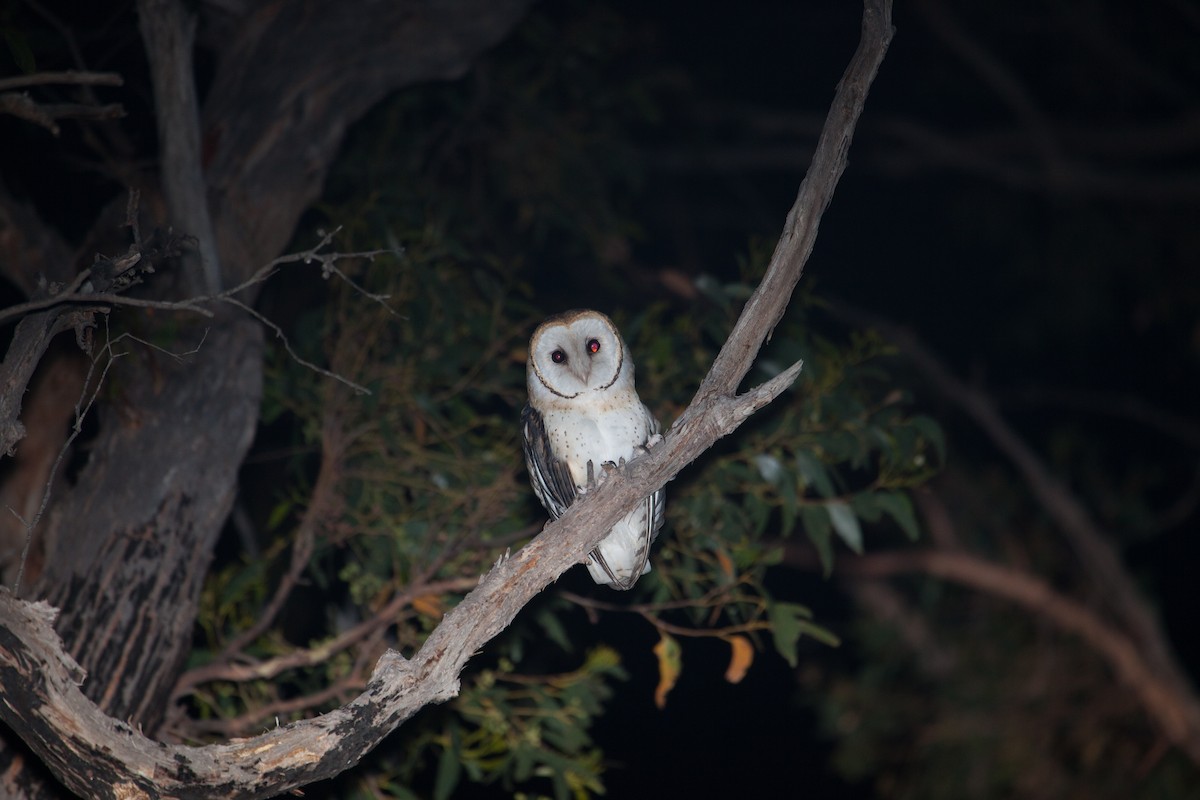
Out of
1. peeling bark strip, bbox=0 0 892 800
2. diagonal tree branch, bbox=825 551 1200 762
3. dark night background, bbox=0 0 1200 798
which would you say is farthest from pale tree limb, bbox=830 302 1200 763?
peeling bark strip, bbox=0 0 892 800

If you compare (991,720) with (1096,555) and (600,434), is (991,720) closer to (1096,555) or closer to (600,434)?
(1096,555)

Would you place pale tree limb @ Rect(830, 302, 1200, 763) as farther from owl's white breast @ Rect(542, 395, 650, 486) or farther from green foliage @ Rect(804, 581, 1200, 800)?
owl's white breast @ Rect(542, 395, 650, 486)

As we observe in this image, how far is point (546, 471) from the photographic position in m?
3.15

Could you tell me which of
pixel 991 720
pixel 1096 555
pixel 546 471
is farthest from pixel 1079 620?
pixel 546 471

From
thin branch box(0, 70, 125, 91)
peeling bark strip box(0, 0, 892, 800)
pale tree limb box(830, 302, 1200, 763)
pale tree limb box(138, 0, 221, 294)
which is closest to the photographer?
peeling bark strip box(0, 0, 892, 800)

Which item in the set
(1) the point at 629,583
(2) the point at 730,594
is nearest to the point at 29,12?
(1) the point at 629,583

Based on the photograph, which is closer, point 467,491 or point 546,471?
point 546,471

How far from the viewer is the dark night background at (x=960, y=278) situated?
6.46 m

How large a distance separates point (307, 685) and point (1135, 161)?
739cm

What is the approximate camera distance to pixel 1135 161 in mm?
8016

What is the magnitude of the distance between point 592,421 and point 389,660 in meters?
1.16

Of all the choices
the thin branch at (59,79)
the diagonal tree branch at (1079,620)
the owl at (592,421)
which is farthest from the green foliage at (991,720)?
the thin branch at (59,79)

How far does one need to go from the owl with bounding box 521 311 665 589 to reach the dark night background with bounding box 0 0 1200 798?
85.3 inches

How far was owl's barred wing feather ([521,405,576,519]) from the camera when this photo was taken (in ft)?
10.2
